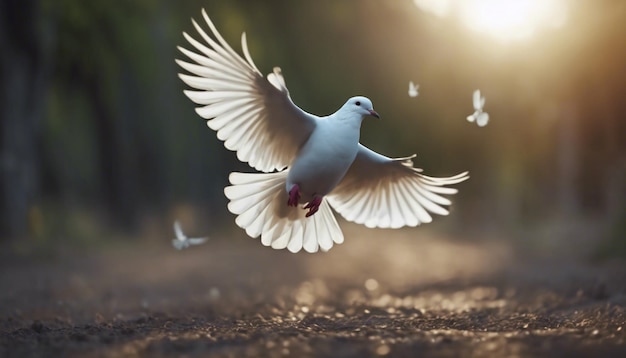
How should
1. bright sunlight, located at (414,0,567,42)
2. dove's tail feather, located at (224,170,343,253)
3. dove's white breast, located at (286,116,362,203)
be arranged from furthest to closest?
bright sunlight, located at (414,0,567,42) → dove's tail feather, located at (224,170,343,253) → dove's white breast, located at (286,116,362,203)

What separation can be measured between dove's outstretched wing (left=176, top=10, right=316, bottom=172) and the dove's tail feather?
283 millimetres

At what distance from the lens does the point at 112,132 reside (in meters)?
23.4

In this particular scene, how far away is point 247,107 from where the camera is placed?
6.40 meters

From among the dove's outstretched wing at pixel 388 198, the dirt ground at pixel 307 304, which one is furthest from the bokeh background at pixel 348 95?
the dove's outstretched wing at pixel 388 198

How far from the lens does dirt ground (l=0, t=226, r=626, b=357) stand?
186 inches

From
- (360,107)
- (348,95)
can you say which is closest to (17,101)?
(360,107)

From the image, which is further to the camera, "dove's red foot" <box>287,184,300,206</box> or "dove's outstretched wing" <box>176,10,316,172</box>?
"dove's red foot" <box>287,184,300,206</box>

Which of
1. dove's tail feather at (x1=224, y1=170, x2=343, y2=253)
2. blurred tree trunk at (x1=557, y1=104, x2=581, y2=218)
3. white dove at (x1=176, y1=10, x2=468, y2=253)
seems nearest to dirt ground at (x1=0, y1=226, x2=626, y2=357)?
dove's tail feather at (x1=224, y1=170, x2=343, y2=253)

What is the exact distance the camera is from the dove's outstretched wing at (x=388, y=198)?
766 centimetres

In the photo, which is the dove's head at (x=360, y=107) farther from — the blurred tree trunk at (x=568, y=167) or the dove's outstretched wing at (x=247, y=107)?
the blurred tree trunk at (x=568, y=167)

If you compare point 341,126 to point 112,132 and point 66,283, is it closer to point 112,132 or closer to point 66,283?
point 66,283

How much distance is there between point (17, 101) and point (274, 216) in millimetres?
10186

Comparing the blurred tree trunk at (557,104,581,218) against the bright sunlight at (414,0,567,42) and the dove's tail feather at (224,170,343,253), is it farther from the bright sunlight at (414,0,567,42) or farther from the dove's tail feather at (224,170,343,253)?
the dove's tail feather at (224,170,343,253)

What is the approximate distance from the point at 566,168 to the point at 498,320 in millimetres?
17216
